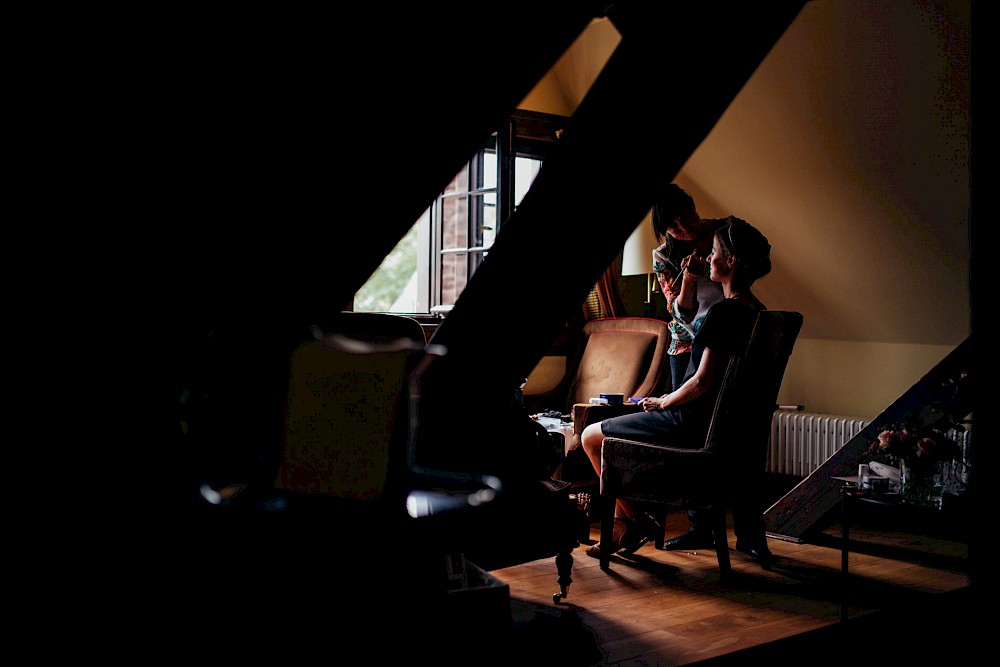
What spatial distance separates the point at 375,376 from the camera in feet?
8.45

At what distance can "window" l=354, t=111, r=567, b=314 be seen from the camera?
5.21 meters

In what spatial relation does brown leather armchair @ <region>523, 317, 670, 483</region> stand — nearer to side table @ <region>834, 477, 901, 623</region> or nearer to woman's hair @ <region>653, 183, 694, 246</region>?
woman's hair @ <region>653, 183, 694, 246</region>

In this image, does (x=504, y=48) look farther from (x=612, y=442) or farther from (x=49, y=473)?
(x=612, y=442)

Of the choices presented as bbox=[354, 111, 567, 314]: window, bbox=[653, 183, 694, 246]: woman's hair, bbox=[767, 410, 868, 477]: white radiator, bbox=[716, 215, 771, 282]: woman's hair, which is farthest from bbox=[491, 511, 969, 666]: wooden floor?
bbox=[354, 111, 567, 314]: window

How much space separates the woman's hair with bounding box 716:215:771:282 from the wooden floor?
120 cm

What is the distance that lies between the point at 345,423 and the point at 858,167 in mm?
3116

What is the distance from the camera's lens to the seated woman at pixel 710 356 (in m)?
3.53

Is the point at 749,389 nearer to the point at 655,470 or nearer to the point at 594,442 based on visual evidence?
the point at 655,470

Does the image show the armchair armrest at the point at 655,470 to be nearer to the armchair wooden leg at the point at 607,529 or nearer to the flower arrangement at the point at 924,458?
the armchair wooden leg at the point at 607,529

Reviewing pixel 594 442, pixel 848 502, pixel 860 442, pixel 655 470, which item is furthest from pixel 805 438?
pixel 848 502

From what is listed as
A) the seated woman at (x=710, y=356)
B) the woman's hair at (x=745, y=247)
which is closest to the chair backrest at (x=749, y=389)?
the seated woman at (x=710, y=356)

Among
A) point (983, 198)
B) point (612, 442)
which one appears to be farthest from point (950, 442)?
point (612, 442)

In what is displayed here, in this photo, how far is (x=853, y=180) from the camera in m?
4.63

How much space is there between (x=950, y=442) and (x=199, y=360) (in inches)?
105
